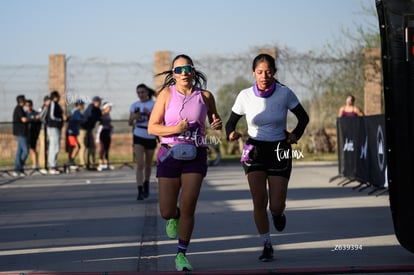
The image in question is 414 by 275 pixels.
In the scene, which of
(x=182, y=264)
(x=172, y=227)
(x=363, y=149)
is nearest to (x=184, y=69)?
(x=172, y=227)

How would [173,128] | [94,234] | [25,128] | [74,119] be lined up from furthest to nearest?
[74,119], [25,128], [94,234], [173,128]

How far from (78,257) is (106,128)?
1640 cm

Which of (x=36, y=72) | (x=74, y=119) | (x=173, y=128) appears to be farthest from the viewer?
(x=36, y=72)

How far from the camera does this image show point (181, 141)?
8.57 m

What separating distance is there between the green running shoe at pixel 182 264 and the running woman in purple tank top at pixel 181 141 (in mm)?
11

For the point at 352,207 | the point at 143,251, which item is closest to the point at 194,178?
the point at 143,251

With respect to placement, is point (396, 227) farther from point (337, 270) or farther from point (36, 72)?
point (36, 72)

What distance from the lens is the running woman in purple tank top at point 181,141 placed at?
27.9ft

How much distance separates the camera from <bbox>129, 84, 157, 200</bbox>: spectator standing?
14961mm

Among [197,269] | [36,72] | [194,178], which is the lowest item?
[197,269]

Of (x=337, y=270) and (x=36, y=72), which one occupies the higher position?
(x=36, y=72)

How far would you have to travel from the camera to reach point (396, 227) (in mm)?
8398

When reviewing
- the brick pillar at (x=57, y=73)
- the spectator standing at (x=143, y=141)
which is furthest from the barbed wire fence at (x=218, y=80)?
the spectator standing at (x=143, y=141)

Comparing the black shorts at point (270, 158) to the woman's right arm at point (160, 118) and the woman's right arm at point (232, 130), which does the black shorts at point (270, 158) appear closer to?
the woman's right arm at point (232, 130)
